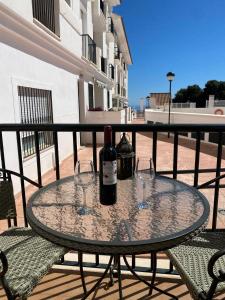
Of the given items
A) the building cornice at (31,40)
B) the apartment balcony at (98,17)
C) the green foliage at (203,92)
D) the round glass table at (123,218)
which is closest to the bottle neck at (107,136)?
the round glass table at (123,218)

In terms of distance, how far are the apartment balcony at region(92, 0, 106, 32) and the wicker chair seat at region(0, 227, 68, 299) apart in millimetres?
12830

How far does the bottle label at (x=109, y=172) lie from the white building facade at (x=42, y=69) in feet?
12.6

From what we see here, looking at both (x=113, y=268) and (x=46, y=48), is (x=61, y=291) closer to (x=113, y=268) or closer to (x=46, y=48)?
(x=113, y=268)

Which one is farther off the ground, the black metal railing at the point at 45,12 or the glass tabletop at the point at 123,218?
the black metal railing at the point at 45,12

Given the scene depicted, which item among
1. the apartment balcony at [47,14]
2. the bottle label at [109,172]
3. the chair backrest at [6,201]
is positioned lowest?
the chair backrest at [6,201]

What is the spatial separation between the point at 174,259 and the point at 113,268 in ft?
2.18

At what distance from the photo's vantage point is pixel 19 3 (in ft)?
15.6

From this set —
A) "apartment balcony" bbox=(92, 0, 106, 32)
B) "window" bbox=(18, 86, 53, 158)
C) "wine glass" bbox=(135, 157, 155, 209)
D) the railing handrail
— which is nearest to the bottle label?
"wine glass" bbox=(135, 157, 155, 209)

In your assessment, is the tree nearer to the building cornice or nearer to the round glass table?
the building cornice

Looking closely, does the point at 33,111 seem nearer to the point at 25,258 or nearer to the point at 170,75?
the point at 25,258

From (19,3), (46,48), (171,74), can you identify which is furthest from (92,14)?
(19,3)

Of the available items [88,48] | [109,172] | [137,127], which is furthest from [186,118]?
[109,172]

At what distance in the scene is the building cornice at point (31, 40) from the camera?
4.36 metres

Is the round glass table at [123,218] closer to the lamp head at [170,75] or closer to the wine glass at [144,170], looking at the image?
the wine glass at [144,170]
